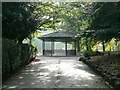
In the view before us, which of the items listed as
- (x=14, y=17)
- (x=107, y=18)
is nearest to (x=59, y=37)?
(x=107, y=18)

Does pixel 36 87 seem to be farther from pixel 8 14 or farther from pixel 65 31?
pixel 65 31

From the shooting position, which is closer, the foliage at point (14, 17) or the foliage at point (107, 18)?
the foliage at point (107, 18)

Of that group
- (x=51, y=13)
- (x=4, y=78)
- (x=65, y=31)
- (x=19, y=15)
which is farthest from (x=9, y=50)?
(x=65, y=31)

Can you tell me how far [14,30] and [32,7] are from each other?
2.49 metres

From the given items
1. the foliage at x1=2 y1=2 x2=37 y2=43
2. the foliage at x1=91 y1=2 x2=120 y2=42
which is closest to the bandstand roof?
the foliage at x1=2 y1=2 x2=37 y2=43

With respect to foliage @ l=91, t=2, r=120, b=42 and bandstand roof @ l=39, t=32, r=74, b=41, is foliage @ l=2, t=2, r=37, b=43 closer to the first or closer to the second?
A: foliage @ l=91, t=2, r=120, b=42

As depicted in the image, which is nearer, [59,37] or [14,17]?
[14,17]

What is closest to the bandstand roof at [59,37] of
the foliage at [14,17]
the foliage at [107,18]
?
the foliage at [14,17]

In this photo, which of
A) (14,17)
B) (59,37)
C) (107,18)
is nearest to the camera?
(14,17)

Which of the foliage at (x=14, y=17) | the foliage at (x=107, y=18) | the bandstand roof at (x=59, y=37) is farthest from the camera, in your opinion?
the bandstand roof at (x=59, y=37)

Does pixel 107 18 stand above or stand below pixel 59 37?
below

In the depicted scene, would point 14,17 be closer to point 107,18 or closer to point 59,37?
point 107,18

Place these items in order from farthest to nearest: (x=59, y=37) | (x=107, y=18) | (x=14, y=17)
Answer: (x=59, y=37) → (x=107, y=18) → (x=14, y=17)

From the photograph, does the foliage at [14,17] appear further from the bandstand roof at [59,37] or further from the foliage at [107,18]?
the bandstand roof at [59,37]
